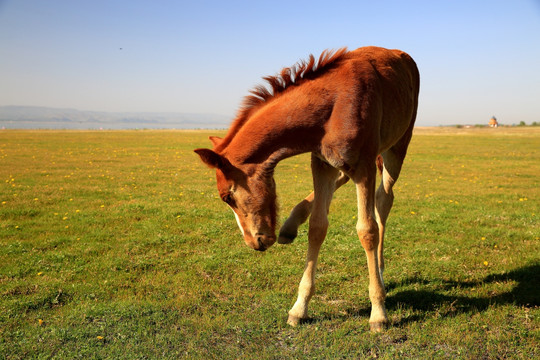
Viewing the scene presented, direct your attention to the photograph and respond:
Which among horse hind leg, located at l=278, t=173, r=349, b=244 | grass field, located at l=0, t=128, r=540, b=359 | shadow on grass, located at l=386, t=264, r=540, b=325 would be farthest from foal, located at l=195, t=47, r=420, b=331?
shadow on grass, located at l=386, t=264, r=540, b=325

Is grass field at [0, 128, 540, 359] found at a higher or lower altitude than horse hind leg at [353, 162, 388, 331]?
lower

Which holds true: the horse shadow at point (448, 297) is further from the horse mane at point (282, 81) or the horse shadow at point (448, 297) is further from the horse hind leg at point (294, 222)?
the horse mane at point (282, 81)

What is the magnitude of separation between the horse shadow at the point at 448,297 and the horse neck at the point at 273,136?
214 centimetres

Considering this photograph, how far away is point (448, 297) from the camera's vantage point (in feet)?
16.8

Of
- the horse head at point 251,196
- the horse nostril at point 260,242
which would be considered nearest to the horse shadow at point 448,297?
the horse nostril at point 260,242

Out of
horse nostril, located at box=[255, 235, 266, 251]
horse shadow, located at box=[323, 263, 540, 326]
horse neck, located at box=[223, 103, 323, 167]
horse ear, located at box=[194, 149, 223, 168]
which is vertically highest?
horse neck, located at box=[223, 103, 323, 167]

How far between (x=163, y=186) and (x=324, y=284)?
987 centimetres

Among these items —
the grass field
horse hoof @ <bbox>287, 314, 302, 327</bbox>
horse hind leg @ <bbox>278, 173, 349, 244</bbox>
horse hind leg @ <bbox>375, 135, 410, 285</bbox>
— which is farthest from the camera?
horse hind leg @ <bbox>375, 135, 410, 285</bbox>

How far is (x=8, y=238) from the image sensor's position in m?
7.73

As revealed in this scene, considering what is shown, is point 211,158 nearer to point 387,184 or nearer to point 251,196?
point 251,196

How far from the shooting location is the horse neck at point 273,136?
12.7 ft

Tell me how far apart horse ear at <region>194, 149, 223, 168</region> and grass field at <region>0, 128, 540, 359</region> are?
182 cm

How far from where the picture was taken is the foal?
3.89 m

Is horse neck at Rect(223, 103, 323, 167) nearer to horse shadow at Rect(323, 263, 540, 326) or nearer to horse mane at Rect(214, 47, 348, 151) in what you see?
horse mane at Rect(214, 47, 348, 151)
